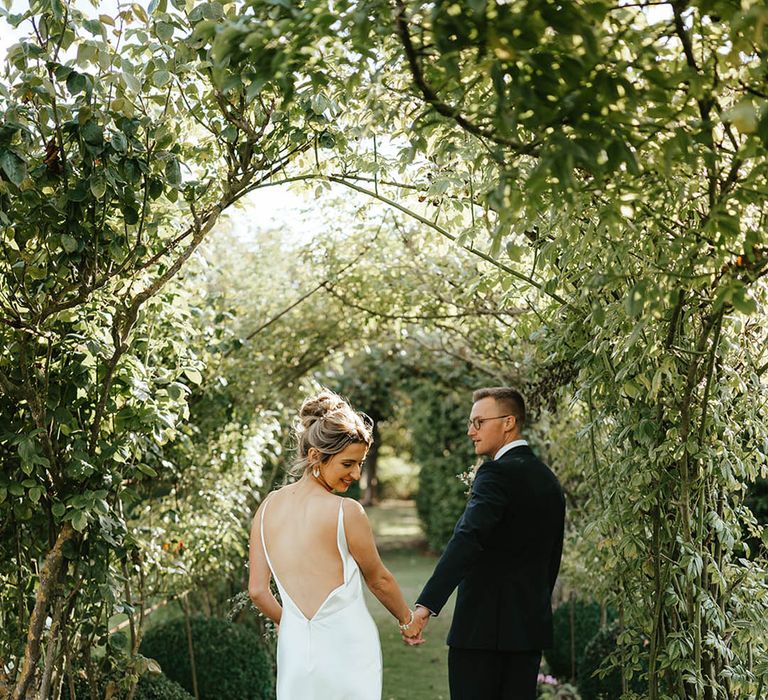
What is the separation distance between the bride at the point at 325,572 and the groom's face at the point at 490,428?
2.40 feet

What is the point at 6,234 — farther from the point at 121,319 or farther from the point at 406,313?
the point at 406,313

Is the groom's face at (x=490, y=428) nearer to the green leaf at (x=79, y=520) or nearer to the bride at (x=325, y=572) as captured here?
the bride at (x=325, y=572)

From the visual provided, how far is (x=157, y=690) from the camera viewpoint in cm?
499

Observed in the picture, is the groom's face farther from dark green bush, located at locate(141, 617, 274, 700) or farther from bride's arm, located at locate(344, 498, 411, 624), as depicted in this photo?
dark green bush, located at locate(141, 617, 274, 700)

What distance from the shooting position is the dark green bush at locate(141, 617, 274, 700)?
237 inches

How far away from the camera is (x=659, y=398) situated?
329 cm

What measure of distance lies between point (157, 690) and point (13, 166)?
10.5ft

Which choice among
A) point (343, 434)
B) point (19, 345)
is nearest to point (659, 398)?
point (343, 434)

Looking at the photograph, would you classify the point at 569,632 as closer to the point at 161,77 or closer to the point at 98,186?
the point at 98,186

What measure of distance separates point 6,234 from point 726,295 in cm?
249

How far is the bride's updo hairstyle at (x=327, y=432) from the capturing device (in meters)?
3.18

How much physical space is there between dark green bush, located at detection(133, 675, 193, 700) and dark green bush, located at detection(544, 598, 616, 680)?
276 cm

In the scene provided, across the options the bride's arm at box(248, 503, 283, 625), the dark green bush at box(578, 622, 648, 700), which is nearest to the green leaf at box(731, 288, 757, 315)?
the bride's arm at box(248, 503, 283, 625)

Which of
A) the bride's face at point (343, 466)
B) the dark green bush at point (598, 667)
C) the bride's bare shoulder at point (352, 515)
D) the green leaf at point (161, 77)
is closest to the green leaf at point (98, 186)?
the green leaf at point (161, 77)
